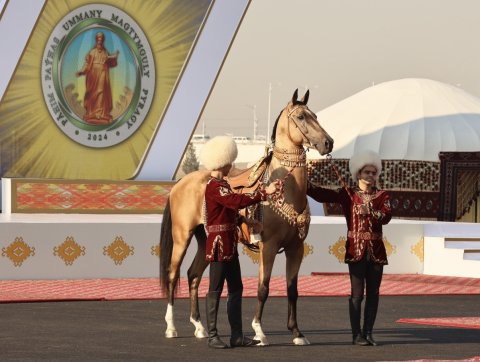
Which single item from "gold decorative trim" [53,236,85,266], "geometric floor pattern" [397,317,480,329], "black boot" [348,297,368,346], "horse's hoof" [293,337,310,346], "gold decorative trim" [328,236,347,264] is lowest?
"gold decorative trim" [328,236,347,264]

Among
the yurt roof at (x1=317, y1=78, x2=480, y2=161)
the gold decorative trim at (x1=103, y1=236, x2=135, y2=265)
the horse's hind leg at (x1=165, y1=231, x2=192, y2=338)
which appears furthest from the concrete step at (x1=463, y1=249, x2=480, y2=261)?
the yurt roof at (x1=317, y1=78, x2=480, y2=161)

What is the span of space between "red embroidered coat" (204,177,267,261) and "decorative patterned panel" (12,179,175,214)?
37.1 feet

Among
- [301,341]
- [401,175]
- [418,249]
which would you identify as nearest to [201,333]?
[301,341]

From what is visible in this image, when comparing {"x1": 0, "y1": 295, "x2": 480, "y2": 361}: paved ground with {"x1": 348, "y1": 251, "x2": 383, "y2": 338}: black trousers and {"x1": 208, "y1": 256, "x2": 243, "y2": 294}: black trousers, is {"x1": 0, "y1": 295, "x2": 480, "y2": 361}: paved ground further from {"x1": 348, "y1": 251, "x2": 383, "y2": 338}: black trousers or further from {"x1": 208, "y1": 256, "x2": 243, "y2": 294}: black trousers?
{"x1": 208, "y1": 256, "x2": 243, "y2": 294}: black trousers

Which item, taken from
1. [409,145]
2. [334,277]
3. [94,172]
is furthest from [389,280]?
[409,145]

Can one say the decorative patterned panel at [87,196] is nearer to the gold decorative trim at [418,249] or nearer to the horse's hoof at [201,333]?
the gold decorative trim at [418,249]

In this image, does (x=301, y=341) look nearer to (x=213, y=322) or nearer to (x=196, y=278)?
(x=213, y=322)

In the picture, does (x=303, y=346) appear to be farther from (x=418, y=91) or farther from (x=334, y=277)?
(x=418, y=91)

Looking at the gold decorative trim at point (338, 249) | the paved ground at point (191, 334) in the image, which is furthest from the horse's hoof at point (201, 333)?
the gold decorative trim at point (338, 249)

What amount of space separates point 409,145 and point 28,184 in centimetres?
2224

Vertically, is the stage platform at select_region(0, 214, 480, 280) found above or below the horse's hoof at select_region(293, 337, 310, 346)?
below

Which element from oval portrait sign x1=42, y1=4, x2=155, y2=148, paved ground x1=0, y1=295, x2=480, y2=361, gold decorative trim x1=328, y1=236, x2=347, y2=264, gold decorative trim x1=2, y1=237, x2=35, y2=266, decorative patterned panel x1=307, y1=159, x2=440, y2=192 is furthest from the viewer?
decorative patterned panel x1=307, y1=159, x2=440, y2=192

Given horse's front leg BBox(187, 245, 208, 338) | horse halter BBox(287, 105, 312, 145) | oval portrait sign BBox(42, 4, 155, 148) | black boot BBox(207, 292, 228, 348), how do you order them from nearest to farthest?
black boot BBox(207, 292, 228, 348) → horse halter BBox(287, 105, 312, 145) → horse's front leg BBox(187, 245, 208, 338) → oval portrait sign BBox(42, 4, 155, 148)

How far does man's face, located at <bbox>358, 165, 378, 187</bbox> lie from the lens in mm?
10453
